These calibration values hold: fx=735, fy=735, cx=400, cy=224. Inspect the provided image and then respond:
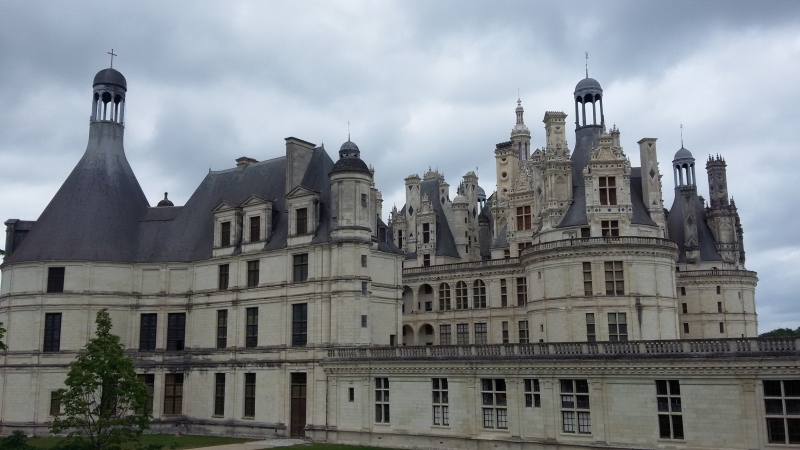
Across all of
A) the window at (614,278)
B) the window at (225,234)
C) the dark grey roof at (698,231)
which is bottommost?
the window at (614,278)

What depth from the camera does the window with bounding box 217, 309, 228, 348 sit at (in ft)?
131

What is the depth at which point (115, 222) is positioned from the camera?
43344 mm

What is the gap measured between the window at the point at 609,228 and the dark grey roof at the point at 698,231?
15359mm

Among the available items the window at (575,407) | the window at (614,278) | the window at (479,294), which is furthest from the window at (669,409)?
the window at (479,294)

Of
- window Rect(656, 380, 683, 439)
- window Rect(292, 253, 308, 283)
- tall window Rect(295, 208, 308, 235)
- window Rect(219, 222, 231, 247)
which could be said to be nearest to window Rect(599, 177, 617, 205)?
tall window Rect(295, 208, 308, 235)

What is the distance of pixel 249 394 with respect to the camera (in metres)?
38.0

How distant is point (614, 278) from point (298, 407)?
1922cm

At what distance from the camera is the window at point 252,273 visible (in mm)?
39156

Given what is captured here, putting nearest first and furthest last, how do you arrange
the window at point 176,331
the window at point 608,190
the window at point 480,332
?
1. the window at point 176,331
2. the window at point 608,190
3. the window at point 480,332

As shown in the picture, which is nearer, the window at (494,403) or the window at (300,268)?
the window at (494,403)

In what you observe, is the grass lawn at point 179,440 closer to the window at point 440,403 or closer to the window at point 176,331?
the window at point 176,331

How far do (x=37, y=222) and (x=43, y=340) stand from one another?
286 inches

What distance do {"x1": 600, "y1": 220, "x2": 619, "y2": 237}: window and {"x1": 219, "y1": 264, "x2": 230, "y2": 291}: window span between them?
21818 mm

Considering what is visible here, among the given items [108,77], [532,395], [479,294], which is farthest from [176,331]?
[532,395]
